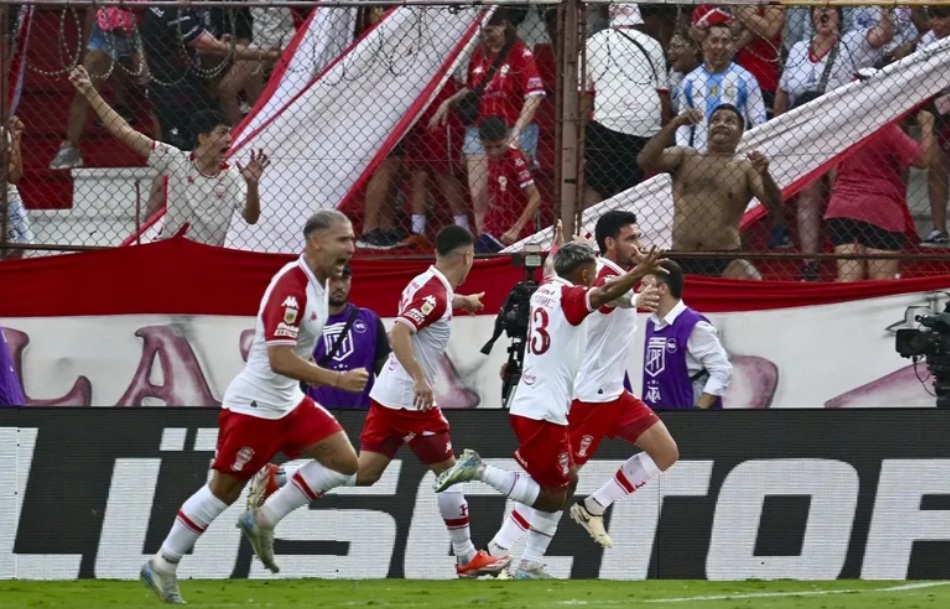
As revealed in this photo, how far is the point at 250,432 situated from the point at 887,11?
645 centimetres

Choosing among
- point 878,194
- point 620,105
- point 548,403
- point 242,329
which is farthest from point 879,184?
point 242,329

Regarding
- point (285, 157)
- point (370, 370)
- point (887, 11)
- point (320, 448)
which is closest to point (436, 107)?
point (285, 157)

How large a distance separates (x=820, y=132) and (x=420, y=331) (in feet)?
12.7

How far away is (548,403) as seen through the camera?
34.3 feet

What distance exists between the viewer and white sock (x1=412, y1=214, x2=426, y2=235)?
13344 mm

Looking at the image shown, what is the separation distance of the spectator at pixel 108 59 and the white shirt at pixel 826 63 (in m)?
4.84

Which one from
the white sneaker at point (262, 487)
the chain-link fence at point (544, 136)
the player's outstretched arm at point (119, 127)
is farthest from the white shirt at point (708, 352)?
the player's outstretched arm at point (119, 127)

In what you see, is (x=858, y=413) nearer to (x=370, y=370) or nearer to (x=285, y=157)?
(x=370, y=370)

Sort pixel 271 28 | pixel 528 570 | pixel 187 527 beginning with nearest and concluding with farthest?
pixel 187 527, pixel 528 570, pixel 271 28

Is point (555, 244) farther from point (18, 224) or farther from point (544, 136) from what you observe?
point (18, 224)

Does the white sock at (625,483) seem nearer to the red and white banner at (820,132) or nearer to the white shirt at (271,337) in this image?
the white shirt at (271,337)

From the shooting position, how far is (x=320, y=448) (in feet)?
30.9

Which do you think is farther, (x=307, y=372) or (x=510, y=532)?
(x=510, y=532)

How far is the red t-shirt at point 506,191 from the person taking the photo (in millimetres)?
13086
